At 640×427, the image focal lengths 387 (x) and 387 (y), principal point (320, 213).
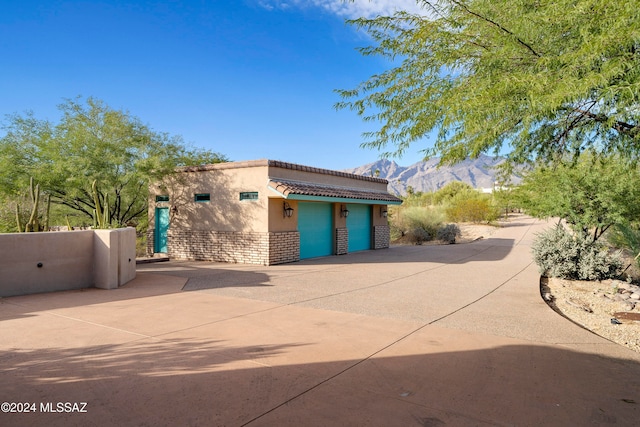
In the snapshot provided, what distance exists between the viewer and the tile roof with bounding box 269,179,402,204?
13773 mm

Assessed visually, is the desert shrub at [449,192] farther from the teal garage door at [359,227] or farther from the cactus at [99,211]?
the cactus at [99,211]

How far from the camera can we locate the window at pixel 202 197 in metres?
16.1

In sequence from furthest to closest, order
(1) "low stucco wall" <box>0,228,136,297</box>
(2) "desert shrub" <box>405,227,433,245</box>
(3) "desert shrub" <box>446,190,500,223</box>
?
(3) "desert shrub" <box>446,190,500,223</box> → (2) "desert shrub" <box>405,227,433,245</box> → (1) "low stucco wall" <box>0,228,136,297</box>

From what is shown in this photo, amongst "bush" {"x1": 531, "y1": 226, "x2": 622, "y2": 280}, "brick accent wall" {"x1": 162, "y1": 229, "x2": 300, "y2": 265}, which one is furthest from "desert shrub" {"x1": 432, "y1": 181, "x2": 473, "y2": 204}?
"bush" {"x1": 531, "y1": 226, "x2": 622, "y2": 280}

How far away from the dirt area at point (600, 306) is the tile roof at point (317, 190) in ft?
26.5

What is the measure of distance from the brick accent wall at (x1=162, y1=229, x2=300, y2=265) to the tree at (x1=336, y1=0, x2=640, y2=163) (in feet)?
27.7

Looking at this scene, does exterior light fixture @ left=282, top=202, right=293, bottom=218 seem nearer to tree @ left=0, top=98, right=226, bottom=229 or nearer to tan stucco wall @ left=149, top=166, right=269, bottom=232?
tan stucco wall @ left=149, top=166, right=269, bottom=232

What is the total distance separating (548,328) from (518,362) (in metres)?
2.03

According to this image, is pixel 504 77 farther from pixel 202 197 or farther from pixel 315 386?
pixel 202 197

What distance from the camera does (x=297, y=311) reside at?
728cm

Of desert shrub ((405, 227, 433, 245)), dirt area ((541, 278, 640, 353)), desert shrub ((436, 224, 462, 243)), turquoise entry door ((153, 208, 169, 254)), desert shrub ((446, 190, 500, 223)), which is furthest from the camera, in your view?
desert shrub ((446, 190, 500, 223))

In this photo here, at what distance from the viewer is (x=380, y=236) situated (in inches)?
841

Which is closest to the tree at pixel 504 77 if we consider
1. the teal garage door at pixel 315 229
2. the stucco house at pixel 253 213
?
the stucco house at pixel 253 213

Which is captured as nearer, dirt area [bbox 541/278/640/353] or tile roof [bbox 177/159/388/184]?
dirt area [bbox 541/278/640/353]
